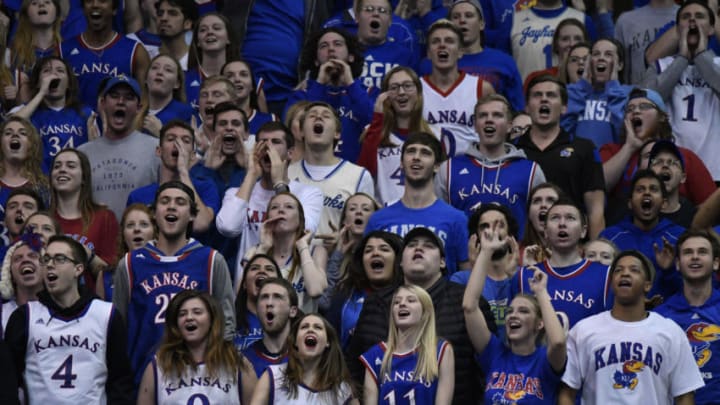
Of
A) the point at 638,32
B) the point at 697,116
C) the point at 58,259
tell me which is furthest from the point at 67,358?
the point at 638,32

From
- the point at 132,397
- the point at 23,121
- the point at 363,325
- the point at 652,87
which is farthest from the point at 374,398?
the point at 652,87

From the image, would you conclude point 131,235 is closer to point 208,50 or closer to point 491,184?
point 491,184

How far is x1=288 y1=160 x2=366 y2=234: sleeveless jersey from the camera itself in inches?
520

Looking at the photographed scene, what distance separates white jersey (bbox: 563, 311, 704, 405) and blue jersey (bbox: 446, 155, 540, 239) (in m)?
2.00

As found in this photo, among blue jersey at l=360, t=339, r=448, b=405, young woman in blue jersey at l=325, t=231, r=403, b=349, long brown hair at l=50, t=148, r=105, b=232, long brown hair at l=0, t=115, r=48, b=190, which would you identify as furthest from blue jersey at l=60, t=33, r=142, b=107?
blue jersey at l=360, t=339, r=448, b=405

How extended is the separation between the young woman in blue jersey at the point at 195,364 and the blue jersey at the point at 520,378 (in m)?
1.45

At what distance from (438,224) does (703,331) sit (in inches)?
76.4

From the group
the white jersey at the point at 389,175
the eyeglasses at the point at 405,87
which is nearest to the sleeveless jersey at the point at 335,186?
the white jersey at the point at 389,175

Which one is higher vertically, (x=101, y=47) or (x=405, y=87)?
(x=101, y=47)

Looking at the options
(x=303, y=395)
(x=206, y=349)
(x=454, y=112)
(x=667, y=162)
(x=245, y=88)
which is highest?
(x=245, y=88)

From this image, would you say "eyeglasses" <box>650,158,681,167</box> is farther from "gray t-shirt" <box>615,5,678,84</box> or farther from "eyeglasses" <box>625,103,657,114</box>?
"gray t-shirt" <box>615,5,678,84</box>

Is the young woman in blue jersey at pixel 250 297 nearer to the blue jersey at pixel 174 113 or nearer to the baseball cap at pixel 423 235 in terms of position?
the baseball cap at pixel 423 235

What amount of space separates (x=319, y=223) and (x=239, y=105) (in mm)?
1844

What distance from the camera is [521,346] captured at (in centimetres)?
1114
